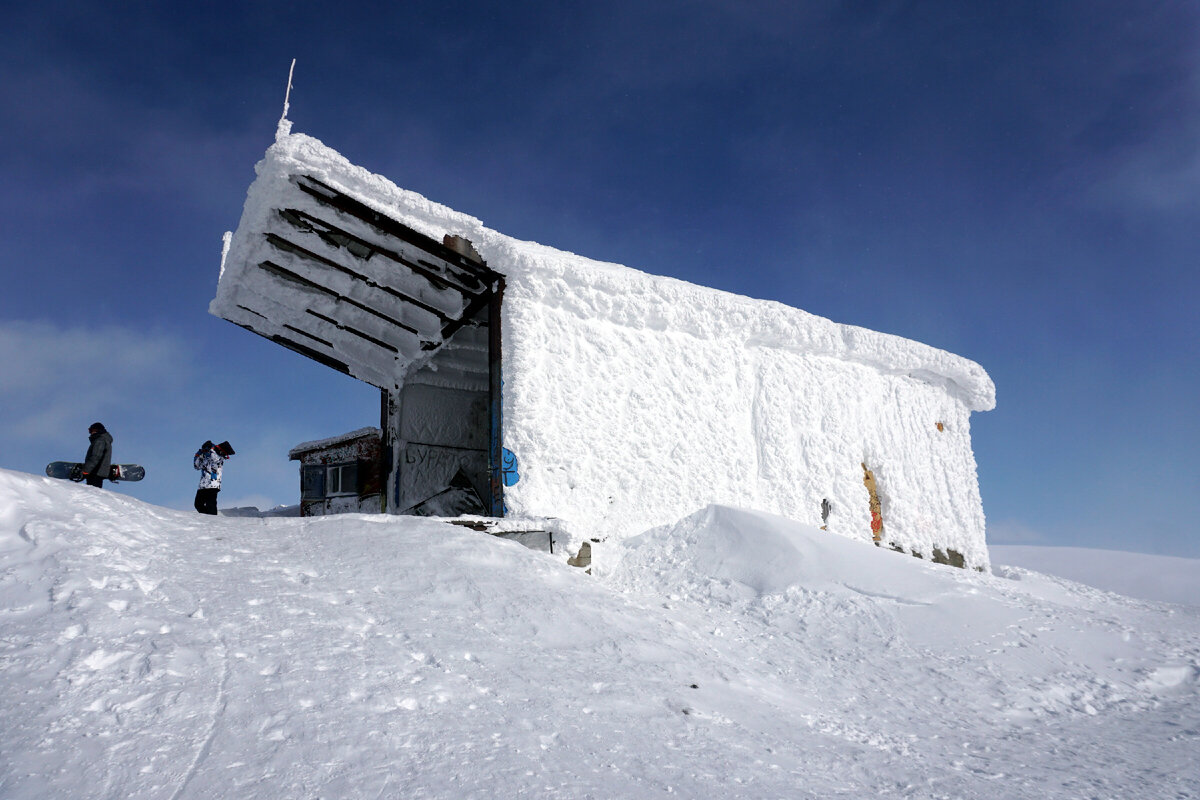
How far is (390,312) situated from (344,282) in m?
0.84

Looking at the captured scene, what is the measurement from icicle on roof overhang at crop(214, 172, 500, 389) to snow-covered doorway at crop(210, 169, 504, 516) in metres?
0.02

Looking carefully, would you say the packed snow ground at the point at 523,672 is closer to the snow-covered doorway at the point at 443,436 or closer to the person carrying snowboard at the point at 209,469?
the person carrying snowboard at the point at 209,469

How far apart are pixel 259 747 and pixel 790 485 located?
723 cm

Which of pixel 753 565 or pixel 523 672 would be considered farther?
pixel 753 565

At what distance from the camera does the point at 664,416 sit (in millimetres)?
7902

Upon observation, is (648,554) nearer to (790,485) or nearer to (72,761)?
(790,485)

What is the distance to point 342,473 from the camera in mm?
11891

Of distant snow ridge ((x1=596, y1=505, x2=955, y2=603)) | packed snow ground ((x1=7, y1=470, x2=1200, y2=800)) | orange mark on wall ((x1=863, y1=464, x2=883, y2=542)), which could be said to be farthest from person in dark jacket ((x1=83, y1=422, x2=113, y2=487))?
orange mark on wall ((x1=863, y1=464, x2=883, y2=542))

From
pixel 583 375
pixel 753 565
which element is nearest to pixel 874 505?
pixel 753 565

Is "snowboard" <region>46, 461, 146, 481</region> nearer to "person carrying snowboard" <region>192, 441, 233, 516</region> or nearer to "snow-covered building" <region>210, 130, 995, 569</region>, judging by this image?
"person carrying snowboard" <region>192, 441, 233, 516</region>

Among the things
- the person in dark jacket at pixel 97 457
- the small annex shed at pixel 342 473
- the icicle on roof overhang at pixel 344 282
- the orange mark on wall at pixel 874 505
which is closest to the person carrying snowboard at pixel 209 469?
the person in dark jacket at pixel 97 457

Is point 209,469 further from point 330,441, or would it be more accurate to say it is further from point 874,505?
point 874,505

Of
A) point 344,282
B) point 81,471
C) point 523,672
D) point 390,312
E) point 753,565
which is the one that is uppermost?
point 344,282

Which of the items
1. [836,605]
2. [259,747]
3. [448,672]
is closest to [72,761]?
[259,747]
